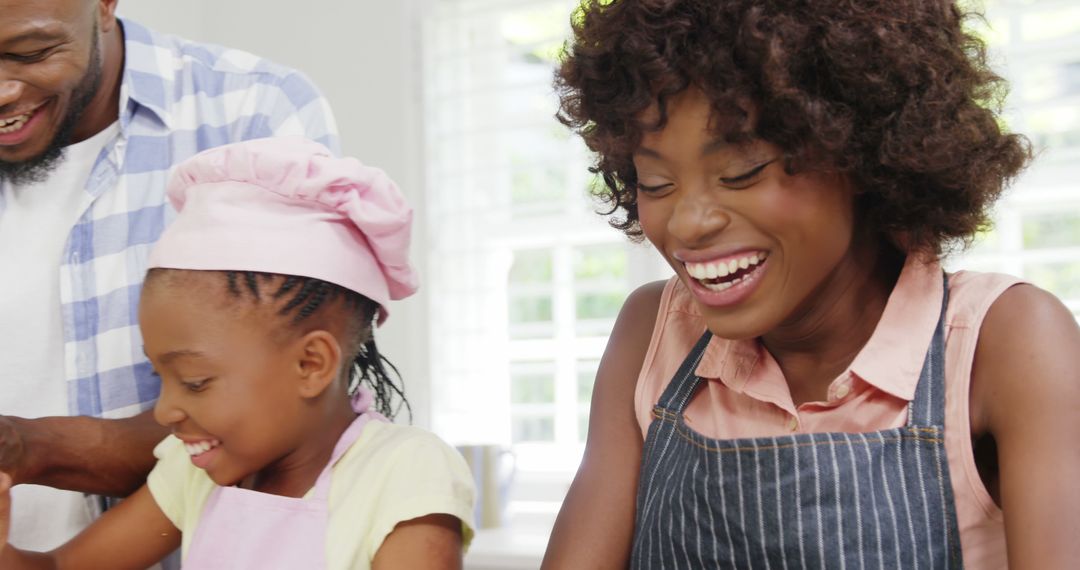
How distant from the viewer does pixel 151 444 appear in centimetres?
148

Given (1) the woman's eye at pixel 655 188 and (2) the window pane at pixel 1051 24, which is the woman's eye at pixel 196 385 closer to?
(1) the woman's eye at pixel 655 188

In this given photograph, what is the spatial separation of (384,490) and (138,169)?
685mm

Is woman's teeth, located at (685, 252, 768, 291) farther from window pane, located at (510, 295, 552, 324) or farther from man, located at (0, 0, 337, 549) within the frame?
window pane, located at (510, 295, 552, 324)

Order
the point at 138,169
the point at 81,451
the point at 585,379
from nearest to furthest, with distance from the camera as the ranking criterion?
the point at 81,451 → the point at 138,169 → the point at 585,379

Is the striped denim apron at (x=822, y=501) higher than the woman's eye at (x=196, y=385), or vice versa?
the woman's eye at (x=196, y=385)

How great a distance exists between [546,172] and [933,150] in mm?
2221

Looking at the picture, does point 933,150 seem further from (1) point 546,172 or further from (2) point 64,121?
(1) point 546,172

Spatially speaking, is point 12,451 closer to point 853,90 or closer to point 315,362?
point 315,362

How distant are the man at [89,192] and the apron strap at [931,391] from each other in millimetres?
927

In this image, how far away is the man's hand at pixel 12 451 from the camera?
52.5 inches

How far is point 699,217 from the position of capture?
1080 millimetres

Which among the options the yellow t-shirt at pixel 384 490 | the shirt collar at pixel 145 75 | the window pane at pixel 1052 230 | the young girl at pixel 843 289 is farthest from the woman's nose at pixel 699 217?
the window pane at pixel 1052 230

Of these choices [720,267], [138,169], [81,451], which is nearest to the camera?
[720,267]

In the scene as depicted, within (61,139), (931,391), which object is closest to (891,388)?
(931,391)
